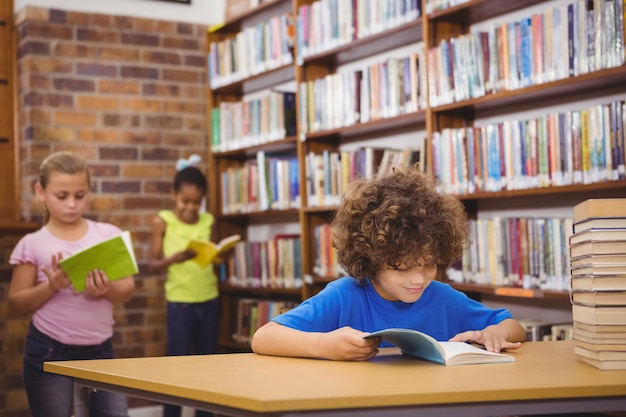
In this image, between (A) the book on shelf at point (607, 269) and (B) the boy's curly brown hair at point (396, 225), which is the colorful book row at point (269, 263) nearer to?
(B) the boy's curly brown hair at point (396, 225)

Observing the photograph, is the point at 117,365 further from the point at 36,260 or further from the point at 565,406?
the point at 36,260

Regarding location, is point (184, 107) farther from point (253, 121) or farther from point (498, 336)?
point (498, 336)

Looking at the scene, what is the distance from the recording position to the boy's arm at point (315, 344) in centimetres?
177

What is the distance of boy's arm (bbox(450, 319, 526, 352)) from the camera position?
1.95m

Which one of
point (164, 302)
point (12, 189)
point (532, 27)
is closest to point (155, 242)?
point (164, 302)

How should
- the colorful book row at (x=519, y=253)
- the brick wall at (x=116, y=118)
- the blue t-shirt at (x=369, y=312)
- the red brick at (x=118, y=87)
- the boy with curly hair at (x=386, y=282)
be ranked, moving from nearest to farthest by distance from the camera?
the boy with curly hair at (x=386, y=282) → the blue t-shirt at (x=369, y=312) → the colorful book row at (x=519, y=253) → the brick wall at (x=116, y=118) → the red brick at (x=118, y=87)

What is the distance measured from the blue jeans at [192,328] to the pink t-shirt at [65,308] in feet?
5.10

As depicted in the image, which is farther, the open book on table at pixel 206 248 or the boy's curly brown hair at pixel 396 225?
the open book on table at pixel 206 248

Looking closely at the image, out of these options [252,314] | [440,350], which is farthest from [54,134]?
[440,350]

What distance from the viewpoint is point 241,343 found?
5.04 meters

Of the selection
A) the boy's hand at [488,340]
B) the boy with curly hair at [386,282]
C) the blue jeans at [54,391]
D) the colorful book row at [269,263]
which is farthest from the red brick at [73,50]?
the boy's hand at [488,340]

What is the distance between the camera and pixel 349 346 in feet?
5.79

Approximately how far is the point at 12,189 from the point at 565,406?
159 inches

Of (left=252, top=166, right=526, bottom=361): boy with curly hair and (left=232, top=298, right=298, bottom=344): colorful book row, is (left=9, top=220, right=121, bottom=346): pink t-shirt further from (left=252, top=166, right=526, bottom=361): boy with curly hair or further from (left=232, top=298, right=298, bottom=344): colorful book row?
(left=232, top=298, right=298, bottom=344): colorful book row
